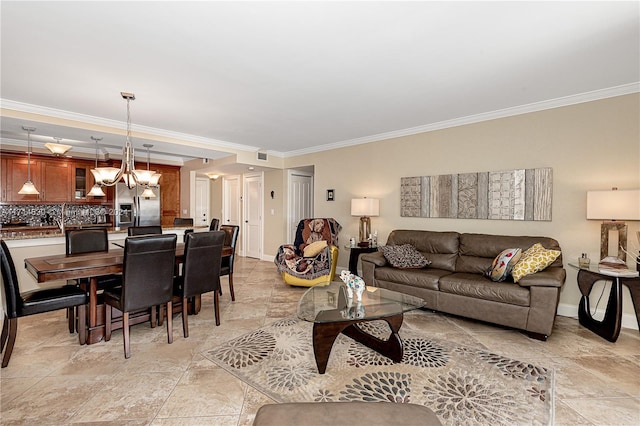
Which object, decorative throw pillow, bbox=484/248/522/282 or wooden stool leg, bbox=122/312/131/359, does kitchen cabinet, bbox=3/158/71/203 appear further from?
decorative throw pillow, bbox=484/248/522/282

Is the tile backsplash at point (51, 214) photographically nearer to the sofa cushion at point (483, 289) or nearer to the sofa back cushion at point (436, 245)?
the sofa back cushion at point (436, 245)

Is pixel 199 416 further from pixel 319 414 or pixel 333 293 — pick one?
pixel 333 293

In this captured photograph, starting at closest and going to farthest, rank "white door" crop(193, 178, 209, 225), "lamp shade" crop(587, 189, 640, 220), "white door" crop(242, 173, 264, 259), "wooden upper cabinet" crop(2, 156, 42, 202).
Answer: "lamp shade" crop(587, 189, 640, 220) → "wooden upper cabinet" crop(2, 156, 42, 202) → "white door" crop(242, 173, 264, 259) → "white door" crop(193, 178, 209, 225)

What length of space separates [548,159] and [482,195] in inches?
31.4

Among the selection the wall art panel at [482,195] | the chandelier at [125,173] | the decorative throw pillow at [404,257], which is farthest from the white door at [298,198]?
the chandelier at [125,173]

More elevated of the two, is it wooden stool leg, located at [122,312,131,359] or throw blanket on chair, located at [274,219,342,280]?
throw blanket on chair, located at [274,219,342,280]

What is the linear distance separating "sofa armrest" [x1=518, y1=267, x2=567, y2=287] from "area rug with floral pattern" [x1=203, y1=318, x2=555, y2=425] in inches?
30.7

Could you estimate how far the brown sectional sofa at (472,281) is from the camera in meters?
2.89

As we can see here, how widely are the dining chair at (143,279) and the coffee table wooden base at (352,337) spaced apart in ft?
4.80

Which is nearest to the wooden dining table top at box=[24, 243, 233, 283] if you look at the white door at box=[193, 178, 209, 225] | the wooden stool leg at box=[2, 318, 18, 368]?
the wooden stool leg at box=[2, 318, 18, 368]

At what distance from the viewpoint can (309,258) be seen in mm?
4949

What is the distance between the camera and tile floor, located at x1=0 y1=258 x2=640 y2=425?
74.2 inches

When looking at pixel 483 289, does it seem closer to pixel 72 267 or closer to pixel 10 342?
pixel 72 267

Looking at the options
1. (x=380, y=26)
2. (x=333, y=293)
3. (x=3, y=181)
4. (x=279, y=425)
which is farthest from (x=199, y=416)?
(x=3, y=181)
